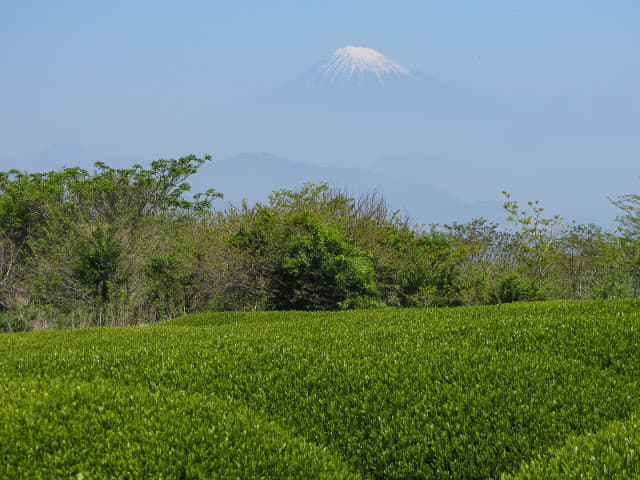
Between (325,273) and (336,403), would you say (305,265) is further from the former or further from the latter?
(336,403)

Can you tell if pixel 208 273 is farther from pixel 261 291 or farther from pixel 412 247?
pixel 412 247

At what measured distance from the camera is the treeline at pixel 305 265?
14.7 m

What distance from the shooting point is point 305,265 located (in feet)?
47.7

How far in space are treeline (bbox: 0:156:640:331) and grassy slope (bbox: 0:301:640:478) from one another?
6.20 m

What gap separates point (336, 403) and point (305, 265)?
28.1ft

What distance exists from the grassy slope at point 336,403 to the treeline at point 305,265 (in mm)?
6198

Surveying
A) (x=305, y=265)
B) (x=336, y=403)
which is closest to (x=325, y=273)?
(x=305, y=265)

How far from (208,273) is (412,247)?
7.34m

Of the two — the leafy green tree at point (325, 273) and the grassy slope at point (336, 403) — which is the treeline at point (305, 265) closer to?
the leafy green tree at point (325, 273)

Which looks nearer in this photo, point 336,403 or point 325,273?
point 336,403

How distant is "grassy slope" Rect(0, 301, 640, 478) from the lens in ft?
16.1

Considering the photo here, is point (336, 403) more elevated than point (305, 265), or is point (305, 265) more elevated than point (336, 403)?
point (305, 265)

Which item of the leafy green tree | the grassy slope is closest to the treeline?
the leafy green tree

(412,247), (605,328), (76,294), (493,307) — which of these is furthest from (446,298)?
(76,294)
